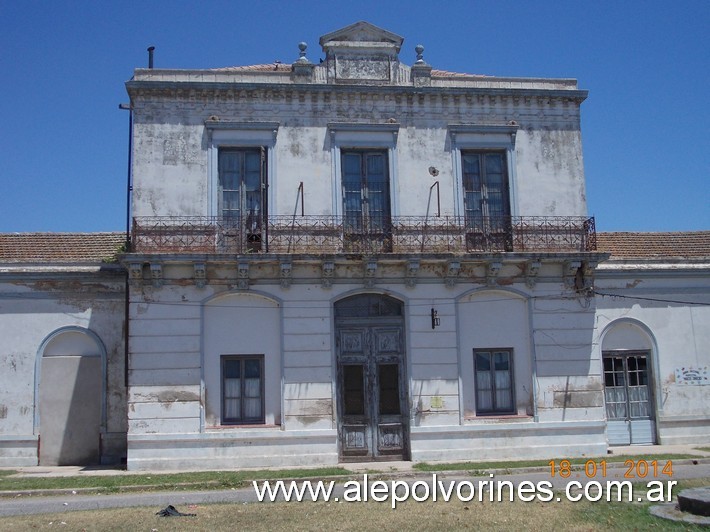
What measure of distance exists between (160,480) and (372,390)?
5125 mm

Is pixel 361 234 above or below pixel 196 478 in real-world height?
above

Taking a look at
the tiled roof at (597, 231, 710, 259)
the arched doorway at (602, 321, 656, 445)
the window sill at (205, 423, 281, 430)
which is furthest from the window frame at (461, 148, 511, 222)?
the window sill at (205, 423, 281, 430)

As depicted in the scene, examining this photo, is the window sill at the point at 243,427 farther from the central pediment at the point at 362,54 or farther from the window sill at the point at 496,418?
the central pediment at the point at 362,54

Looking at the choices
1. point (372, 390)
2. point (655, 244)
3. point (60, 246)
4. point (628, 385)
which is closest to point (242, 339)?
point (372, 390)

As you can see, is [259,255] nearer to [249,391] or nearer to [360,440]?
[249,391]

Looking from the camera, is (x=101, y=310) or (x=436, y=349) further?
(x=101, y=310)

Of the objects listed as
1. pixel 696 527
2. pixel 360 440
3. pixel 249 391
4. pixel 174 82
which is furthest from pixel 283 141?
pixel 696 527

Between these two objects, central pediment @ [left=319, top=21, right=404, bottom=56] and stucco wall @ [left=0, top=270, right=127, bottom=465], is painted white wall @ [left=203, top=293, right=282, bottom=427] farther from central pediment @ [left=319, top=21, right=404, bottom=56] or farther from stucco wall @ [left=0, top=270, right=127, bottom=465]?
central pediment @ [left=319, top=21, right=404, bottom=56]

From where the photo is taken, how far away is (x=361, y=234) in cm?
1784

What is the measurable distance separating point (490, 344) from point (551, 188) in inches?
164

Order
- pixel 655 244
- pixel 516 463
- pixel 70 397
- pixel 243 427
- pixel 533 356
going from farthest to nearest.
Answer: pixel 655 244 < pixel 70 397 < pixel 533 356 < pixel 243 427 < pixel 516 463

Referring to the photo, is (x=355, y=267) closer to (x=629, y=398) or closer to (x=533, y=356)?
(x=533, y=356)

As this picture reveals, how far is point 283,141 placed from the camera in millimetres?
17953

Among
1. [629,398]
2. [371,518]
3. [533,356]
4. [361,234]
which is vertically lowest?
[371,518]
